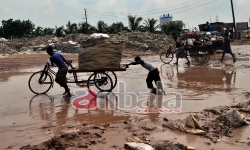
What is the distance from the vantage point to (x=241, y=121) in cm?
551

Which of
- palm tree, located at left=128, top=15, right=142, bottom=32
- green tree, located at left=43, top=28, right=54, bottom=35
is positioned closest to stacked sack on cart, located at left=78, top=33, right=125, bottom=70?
palm tree, located at left=128, top=15, right=142, bottom=32

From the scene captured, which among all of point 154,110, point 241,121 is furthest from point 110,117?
point 241,121

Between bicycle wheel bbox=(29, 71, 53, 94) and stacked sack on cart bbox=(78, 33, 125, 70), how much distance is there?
3.82 feet

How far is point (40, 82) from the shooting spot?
8719 millimetres

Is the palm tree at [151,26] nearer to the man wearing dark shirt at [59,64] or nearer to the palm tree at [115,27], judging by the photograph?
the palm tree at [115,27]

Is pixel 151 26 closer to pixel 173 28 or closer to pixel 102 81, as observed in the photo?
pixel 173 28

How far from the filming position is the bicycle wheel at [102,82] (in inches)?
347

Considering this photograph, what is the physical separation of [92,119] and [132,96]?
Answer: 7.70 feet

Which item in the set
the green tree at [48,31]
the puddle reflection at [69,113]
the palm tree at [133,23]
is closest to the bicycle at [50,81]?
the puddle reflection at [69,113]

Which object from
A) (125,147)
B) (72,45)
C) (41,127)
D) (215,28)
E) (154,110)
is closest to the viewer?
(125,147)

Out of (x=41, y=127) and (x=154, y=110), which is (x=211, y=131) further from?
(x=41, y=127)

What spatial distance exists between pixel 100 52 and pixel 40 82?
213 centimetres

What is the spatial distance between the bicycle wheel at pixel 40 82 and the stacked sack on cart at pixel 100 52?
116 centimetres

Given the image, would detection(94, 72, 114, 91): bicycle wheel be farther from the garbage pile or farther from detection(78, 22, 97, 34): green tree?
detection(78, 22, 97, 34): green tree
